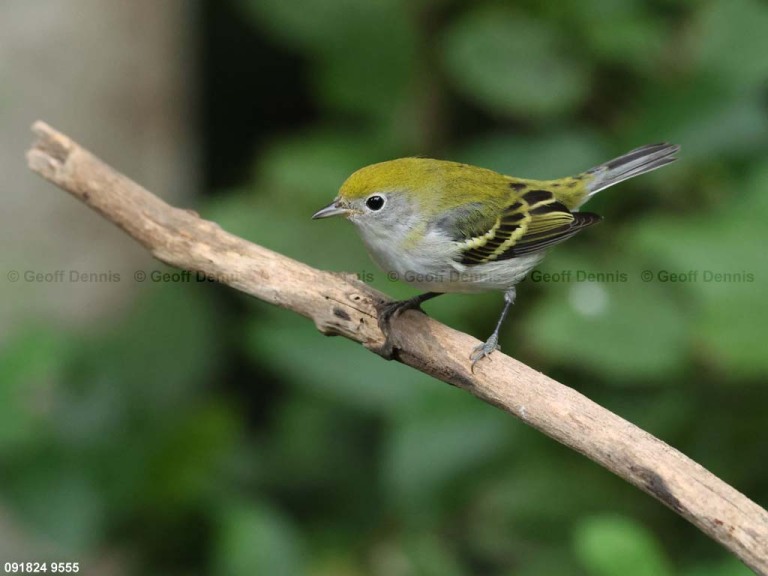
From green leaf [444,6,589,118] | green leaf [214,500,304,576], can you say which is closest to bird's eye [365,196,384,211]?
green leaf [444,6,589,118]

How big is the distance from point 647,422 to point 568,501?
1.56 ft

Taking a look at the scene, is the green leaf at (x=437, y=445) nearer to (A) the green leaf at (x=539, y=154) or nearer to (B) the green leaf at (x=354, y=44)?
(A) the green leaf at (x=539, y=154)

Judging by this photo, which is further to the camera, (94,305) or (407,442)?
(94,305)

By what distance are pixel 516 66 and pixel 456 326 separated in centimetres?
131

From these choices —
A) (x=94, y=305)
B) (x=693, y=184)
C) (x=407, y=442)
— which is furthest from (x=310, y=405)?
(x=693, y=184)

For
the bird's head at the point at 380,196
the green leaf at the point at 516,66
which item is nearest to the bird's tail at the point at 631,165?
the green leaf at the point at 516,66

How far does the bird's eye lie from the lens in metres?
3.35

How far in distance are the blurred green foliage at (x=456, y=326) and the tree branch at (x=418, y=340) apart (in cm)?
94

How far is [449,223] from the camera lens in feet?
11.3

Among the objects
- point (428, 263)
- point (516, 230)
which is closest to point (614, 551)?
point (428, 263)

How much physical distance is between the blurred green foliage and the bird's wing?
11.5 inches

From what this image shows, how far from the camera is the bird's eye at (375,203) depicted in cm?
335

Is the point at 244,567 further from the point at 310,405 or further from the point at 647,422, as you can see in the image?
the point at 647,422

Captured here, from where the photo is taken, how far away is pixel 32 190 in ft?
15.4
